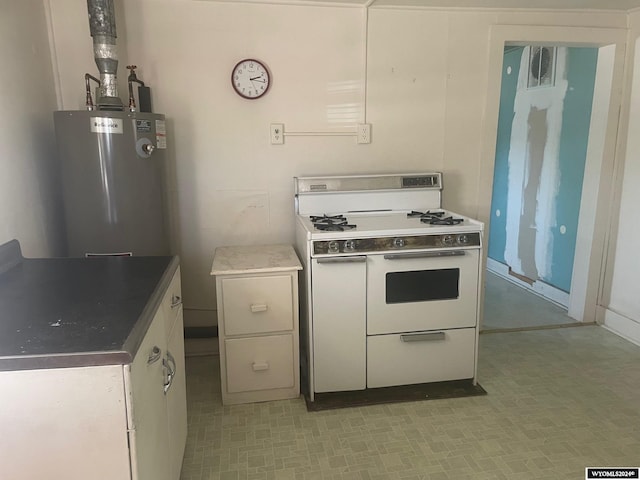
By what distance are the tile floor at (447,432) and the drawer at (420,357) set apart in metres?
0.15

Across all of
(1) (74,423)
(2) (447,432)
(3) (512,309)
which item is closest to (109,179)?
(1) (74,423)

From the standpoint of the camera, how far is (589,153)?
3.34m

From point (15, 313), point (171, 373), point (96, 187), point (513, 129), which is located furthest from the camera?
point (513, 129)

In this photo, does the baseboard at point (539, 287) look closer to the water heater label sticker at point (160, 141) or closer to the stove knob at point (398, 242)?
the stove knob at point (398, 242)

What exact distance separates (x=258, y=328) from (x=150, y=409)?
115 cm

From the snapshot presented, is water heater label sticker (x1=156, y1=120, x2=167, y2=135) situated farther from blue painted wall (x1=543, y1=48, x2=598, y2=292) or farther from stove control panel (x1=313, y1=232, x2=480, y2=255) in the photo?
blue painted wall (x1=543, y1=48, x2=598, y2=292)

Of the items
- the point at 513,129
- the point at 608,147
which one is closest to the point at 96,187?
the point at 608,147

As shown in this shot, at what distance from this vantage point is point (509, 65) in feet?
14.6

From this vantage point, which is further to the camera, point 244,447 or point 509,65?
point 509,65

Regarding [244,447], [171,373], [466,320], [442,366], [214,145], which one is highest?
[214,145]

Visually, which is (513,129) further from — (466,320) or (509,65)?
(466,320)

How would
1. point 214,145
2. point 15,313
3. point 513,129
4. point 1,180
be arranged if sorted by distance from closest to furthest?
point 15,313
point 1,180
point 214,145
point 513,129

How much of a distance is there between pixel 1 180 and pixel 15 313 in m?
0.93

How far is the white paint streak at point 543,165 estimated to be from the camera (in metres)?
3.83
